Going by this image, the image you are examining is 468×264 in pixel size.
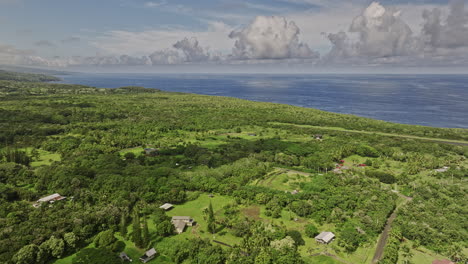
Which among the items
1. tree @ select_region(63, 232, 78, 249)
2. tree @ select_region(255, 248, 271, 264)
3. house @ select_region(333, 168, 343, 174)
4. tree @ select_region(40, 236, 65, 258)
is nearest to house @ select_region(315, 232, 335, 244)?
tree @ select_region(255, 248, 271, 264)

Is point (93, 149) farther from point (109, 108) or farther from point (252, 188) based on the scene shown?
point (109, 108)

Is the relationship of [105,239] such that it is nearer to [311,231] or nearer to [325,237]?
[311,231]

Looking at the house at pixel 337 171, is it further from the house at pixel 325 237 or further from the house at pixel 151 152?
the house at pixel 151 152

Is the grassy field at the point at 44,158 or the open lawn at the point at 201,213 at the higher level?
the grassy field at the point at 44,158

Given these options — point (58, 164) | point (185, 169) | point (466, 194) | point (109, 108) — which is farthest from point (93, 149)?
point (466, 194)

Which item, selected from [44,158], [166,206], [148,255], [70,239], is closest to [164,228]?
[148,255]

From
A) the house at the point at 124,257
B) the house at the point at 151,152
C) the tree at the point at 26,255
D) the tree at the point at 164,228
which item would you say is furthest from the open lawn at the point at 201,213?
the house at the point at 151,152
